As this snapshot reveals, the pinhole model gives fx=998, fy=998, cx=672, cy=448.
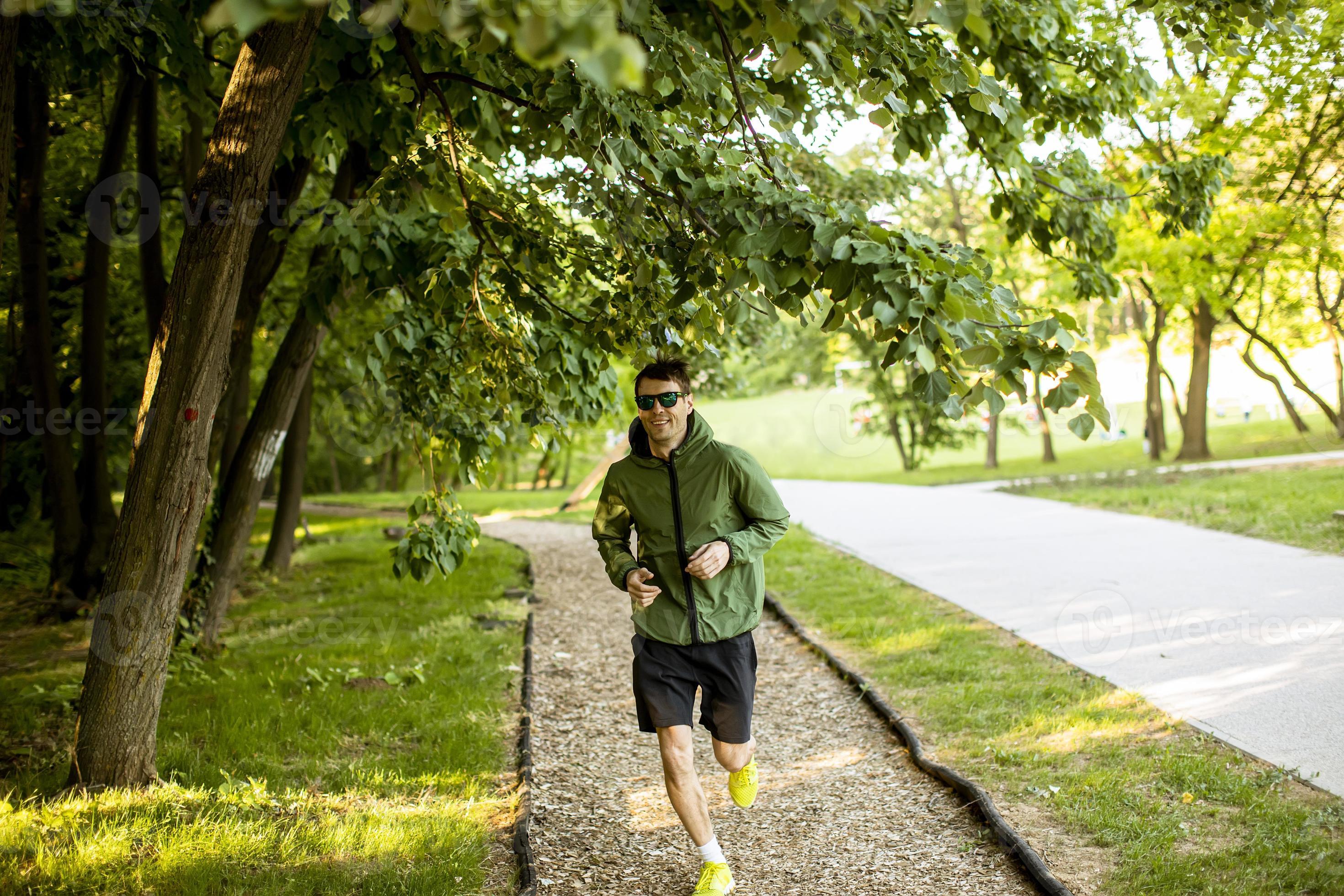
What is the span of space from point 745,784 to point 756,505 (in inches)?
46.2

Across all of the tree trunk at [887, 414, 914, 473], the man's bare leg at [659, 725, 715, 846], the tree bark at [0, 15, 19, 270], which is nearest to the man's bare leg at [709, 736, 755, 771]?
the man's bare leg at [659, 725, 715, 846]

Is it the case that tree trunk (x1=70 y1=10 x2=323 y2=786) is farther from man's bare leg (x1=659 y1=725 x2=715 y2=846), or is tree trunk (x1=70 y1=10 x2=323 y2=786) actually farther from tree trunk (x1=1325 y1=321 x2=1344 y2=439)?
tree trunk (x1=1325 y1=321 x2=1344 y2=439)

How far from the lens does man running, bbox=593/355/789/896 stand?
3.83m

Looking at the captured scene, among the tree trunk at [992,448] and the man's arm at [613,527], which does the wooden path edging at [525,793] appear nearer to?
the man's arm at [613,527]

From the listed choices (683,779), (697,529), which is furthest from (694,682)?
(697,529)

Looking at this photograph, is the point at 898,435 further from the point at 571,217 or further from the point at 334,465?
the point at 571,217

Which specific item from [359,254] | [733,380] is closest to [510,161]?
[359,254]

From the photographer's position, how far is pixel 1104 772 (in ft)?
15.3

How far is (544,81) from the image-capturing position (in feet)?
12.4

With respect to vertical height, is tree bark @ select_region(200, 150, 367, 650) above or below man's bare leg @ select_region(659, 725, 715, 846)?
above

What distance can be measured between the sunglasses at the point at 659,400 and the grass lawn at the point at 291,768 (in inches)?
78.4

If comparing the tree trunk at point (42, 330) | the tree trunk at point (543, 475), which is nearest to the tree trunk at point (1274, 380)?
the tree trunk at point (42, 330)

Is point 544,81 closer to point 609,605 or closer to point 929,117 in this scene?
point 929,117

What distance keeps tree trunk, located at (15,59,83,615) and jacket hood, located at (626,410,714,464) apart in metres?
5.71
